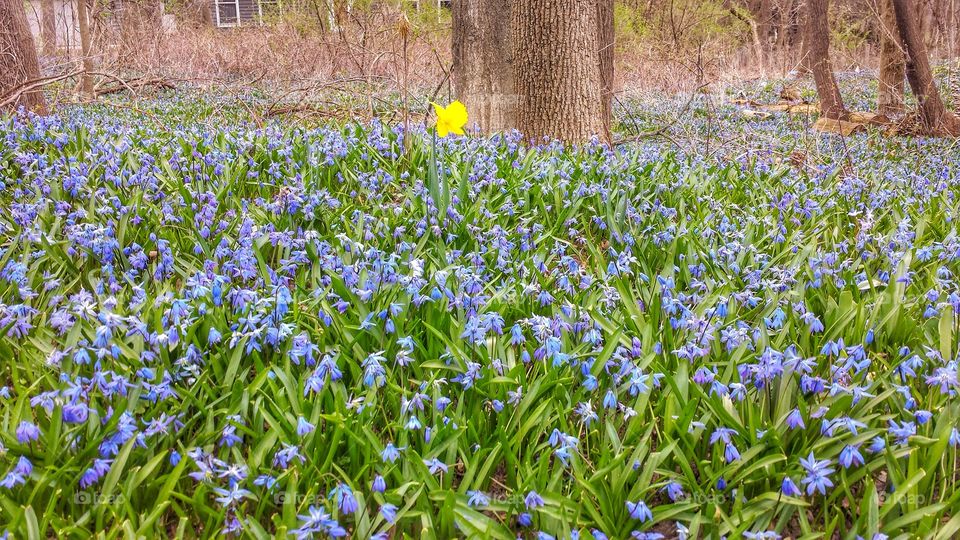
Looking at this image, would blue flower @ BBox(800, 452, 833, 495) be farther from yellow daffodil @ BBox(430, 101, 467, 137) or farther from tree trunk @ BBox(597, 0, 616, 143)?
tree trunk @ BBox(597, 0, 616, 143)

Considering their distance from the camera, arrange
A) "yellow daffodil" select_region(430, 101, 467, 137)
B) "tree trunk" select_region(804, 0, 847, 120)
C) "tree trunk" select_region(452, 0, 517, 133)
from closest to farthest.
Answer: "yellow daffodil" select_region(430, 101, 467, 137) < "tree trunk" select_region(452, 0, 517, 133) < "tree trunk" select_region(804, 0, 847, 120)

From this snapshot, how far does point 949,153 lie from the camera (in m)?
6.89

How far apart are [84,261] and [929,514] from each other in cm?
322

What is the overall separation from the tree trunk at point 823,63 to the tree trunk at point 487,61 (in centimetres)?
569

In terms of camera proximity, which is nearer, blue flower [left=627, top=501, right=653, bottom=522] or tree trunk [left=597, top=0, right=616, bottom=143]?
blue flower [left=627, top=501, right=653, bottom=522]

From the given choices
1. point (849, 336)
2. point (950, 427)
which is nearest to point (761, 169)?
point (849, 336)

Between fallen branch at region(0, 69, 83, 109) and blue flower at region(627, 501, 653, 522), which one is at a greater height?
fallen branch at region(0, 69, 83, 109)

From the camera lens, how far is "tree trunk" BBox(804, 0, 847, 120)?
32.1ft

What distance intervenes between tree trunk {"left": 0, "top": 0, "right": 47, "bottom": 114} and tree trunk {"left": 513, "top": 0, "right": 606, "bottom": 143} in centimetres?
441

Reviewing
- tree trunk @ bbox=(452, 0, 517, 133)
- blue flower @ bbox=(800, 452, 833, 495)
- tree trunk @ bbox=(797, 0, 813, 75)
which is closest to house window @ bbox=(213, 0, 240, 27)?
tree trunk @ bbox=(797, 0, 813, 75)

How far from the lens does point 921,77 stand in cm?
870

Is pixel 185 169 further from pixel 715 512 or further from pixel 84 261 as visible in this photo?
pixel 715 512

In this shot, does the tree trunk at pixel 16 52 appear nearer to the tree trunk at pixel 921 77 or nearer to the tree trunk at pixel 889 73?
the tree trunk at pixel 921 77

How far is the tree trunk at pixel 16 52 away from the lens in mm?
6449
